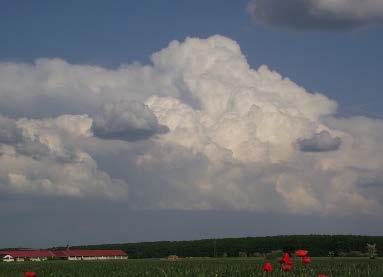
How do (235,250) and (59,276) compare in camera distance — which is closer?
(59,276)

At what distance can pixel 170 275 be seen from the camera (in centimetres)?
2425

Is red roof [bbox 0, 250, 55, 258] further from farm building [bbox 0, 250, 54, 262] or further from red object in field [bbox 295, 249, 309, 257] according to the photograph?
red object in field [bbox 295, 249, 309, 257]

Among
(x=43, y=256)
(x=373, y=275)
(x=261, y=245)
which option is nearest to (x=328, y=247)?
(x=261, y=245)

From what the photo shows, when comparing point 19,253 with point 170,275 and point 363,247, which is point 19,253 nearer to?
point 363,247

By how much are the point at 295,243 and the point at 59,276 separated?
169 metres

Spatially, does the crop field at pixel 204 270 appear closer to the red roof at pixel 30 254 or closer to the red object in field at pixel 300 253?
the red object in field at pixel 300 253

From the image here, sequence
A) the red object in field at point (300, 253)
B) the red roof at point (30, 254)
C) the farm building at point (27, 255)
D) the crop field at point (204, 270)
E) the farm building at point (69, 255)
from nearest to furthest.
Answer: the red object in field at point (300, 253), the crop field at point (204, 270), the farm building at point (27, 255), the farm building at point (69, 255), the red roof at point (30, 254)

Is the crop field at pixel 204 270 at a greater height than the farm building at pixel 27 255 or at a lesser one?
lesser

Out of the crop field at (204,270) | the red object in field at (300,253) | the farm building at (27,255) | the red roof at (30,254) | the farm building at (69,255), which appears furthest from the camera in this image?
the red roof at (30,254)

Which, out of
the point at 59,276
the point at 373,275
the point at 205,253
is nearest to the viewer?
the point at 373,275

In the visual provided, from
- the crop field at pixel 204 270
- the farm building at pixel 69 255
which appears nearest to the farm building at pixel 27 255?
the farm building at pixel 69 255

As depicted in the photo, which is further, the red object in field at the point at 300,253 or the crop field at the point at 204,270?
the crop field at the point at 204,270

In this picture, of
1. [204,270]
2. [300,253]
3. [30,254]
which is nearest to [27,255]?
[30,254]

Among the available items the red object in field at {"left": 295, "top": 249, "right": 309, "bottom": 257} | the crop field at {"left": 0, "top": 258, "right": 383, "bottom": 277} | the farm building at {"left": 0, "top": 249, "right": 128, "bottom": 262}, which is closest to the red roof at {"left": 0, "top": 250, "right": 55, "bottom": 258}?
the farm building at {"left": 0, "top": 249, "right": 128, "bottom": 262}
